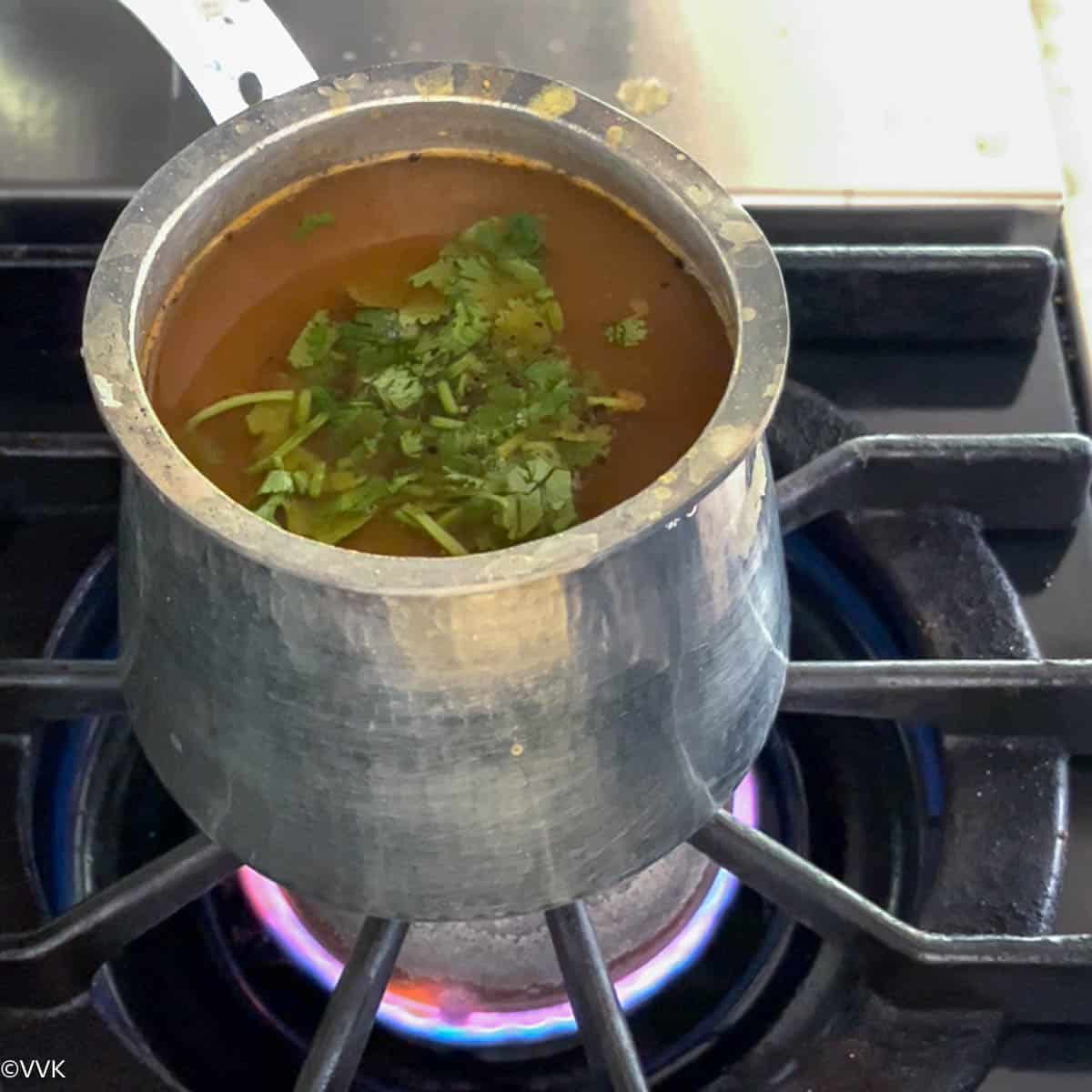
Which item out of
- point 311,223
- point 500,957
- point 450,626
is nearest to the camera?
point 450,626

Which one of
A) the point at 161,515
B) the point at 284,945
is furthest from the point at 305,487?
the point at 284,945

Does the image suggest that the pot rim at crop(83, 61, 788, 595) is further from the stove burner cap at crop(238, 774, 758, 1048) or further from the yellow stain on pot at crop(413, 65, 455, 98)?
the stove burner cap at crop(238, 774, 758, 1048)

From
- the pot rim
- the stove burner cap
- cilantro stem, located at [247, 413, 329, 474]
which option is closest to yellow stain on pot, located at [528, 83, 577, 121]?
the pot rim

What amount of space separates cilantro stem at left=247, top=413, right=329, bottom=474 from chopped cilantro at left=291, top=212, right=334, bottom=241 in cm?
7

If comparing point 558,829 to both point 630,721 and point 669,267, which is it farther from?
point 669,267

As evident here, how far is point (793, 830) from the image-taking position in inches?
25.5

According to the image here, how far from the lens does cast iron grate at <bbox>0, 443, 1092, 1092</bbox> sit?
496 mm

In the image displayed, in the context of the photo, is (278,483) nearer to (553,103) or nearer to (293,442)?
(293,442)

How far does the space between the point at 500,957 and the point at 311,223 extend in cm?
33

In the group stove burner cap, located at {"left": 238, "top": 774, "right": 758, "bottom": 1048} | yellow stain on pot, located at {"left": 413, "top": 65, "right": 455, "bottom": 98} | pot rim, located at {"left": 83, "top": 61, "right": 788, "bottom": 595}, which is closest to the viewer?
pot rim, located at {"left": 83, "top": 61, "right": 788, "bottom": 595}

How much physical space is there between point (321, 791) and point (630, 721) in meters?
0.09

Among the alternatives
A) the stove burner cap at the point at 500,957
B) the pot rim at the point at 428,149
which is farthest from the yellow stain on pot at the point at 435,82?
the stove burner cap at the point at 500,957

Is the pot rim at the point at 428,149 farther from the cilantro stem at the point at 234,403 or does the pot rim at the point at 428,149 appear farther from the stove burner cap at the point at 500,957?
the stove burner cap at the point at 500,957

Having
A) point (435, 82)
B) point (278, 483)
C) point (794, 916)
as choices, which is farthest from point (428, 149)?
point (794, 916)
